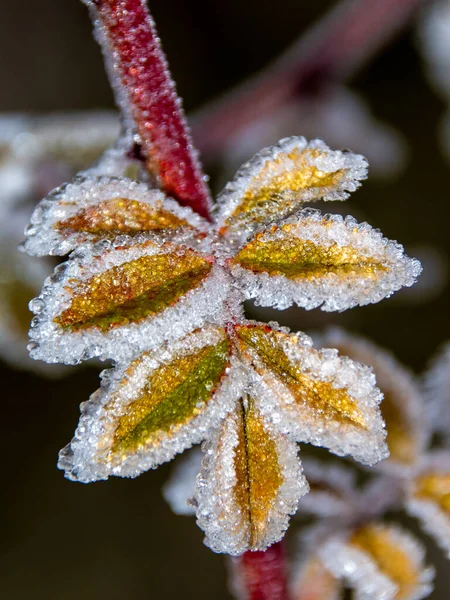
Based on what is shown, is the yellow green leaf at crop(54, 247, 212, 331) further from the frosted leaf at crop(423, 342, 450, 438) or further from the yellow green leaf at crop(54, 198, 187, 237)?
the frosted leaf at crop(423, 342, 450, 438)

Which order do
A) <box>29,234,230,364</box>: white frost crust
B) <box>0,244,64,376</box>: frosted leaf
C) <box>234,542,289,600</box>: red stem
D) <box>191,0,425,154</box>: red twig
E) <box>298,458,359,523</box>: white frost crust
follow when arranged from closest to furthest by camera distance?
<box>29,234,230,364</box>: white frost crust < <box>234,542,289,600</box>: red stem < <box>298,458,359,523</box>: white frost crust < <box>0,244,64,376</box>: frosted leaf < <box>191,0,425,154</box>: red twig

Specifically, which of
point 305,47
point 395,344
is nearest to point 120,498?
point 395,344

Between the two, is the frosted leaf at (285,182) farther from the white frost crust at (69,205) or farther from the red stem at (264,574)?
the red stem at (264,574)

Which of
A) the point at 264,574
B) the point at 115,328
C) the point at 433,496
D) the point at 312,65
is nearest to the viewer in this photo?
the point at 115,328

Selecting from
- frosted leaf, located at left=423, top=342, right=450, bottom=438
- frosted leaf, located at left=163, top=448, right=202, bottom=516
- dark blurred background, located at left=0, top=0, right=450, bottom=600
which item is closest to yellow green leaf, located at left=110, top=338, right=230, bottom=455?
frosted leaf, located at left=163, top=448, right=202, bottom=516

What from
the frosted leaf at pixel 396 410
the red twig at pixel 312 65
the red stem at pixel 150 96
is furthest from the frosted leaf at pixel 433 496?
the red twig at pixel 312 65

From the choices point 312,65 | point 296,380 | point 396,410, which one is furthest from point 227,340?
point 312,65

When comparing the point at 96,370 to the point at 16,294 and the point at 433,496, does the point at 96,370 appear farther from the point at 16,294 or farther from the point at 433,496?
the point at 433,496
